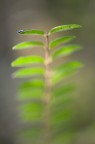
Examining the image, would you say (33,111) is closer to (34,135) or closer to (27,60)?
(34,135)

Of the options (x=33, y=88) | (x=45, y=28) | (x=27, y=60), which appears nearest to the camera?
(x=27, y=60)

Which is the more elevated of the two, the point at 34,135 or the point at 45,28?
the point at 45,28

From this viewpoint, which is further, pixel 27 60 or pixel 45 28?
pixel 45 28

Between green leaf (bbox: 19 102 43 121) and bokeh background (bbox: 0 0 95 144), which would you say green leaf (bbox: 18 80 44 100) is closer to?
green leaf (bbox: 19 102 43 121)

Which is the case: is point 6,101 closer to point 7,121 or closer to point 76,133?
point 7,121

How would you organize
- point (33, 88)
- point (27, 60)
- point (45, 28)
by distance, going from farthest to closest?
point (45, 28)
point (33, 88)
point (27, 60)

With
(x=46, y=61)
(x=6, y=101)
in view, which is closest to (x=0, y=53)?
(x=6, y=101)

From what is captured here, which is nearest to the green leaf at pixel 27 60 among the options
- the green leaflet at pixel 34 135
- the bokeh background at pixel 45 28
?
the green leaflet at pixel 34 135

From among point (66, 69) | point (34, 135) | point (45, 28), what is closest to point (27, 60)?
point (66, 69)

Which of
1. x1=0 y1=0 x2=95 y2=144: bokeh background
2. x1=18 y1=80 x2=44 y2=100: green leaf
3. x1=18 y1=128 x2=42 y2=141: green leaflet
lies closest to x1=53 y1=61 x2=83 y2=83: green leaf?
x1=18 y1=80 x2=44 y2=100: green leaf
